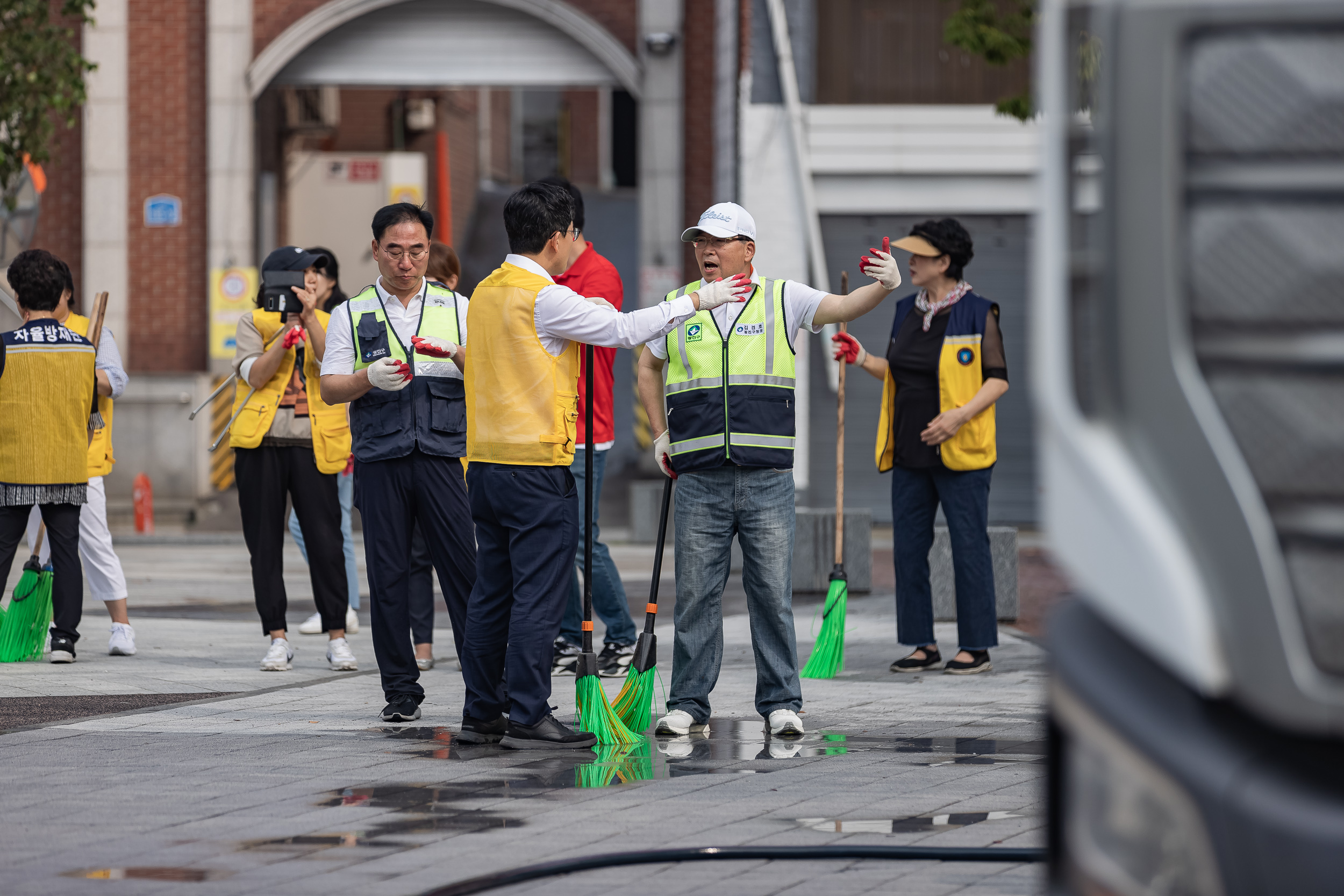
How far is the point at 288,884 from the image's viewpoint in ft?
14.2

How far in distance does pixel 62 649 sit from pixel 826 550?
5.26 m

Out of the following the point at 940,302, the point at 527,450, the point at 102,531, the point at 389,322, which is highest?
the point at 940,302

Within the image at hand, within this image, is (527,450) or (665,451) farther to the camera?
(665,451)

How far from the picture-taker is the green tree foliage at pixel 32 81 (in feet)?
52.7

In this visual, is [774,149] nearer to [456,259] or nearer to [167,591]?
[167,591]

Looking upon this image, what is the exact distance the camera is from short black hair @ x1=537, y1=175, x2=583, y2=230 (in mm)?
6672

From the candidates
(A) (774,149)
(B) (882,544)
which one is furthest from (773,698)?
(A) (774,149)

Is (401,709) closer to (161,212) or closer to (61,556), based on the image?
(61,556)

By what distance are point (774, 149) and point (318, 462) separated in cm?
1232

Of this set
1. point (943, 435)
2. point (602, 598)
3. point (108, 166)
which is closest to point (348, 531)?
point (602, 598)

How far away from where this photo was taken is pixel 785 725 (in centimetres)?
653

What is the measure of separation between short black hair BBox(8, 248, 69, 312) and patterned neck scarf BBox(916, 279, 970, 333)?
432 cm

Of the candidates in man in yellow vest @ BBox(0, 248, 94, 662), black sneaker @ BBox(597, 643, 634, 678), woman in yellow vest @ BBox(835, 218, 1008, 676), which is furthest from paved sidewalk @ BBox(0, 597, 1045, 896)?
man in yellow vest @ BBox(0, 248, 94, 662)

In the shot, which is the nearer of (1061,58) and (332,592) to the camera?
(1061,58)
